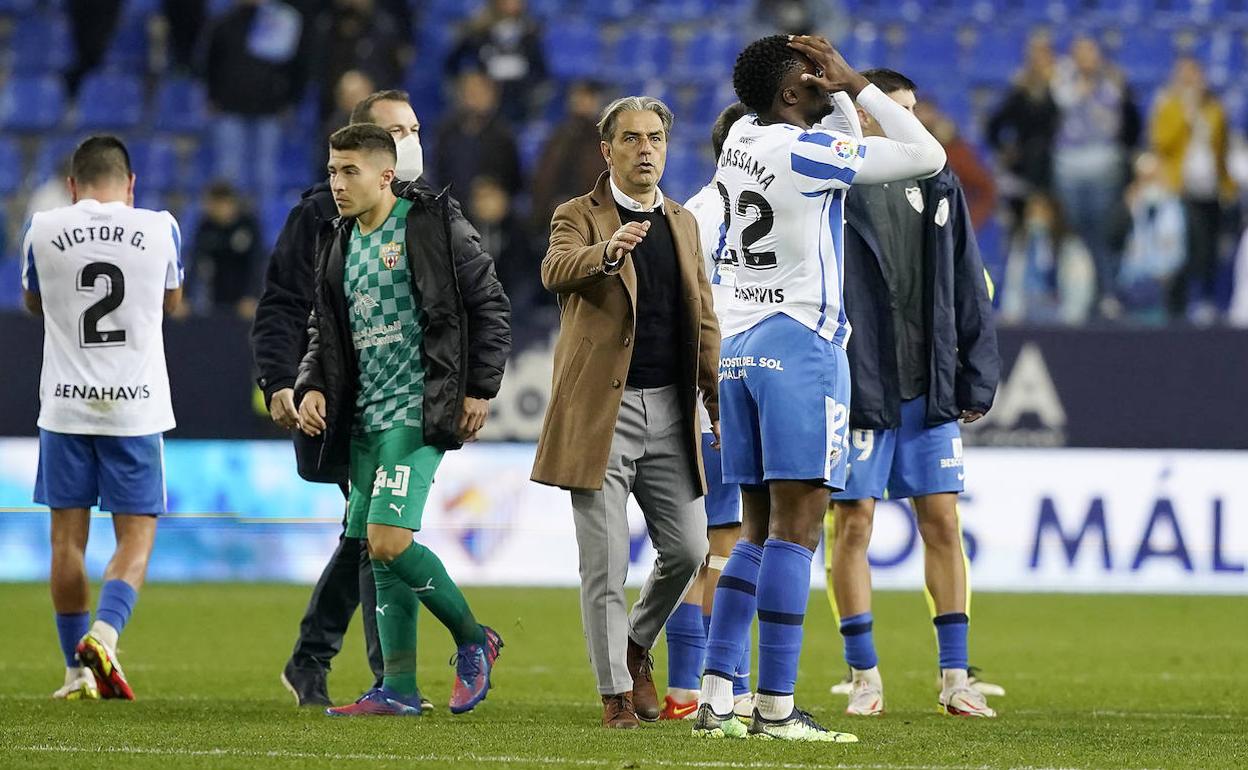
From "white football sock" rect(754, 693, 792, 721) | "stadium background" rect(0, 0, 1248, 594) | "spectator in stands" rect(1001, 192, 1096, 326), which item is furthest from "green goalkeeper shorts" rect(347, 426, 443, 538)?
"spectator in stands" rect(1001, 192, 1096, 326)

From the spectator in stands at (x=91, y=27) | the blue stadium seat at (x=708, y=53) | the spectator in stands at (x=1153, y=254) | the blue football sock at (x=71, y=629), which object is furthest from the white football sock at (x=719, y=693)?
the spectator in stands at (x=91, y=27)

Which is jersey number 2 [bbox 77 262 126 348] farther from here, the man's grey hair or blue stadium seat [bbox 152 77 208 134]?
blue stadium seat [bbox 152 77 208 134]

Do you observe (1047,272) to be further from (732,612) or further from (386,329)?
(732,612)

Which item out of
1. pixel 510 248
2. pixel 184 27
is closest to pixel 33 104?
pixel 184 27

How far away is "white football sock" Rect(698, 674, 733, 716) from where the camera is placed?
629cm

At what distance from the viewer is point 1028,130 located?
17.1m

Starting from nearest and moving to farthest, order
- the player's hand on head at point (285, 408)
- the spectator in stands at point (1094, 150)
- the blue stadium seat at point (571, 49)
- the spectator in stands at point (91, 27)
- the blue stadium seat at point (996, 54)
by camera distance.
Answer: the player's hand on head at point (285, 408) < the spectator in stands at point (1094, 150) < the spectator in stands at point (91, 27) < the blue stadium seat at point (571, 49) < the blue stadium seat at point (996, 54)

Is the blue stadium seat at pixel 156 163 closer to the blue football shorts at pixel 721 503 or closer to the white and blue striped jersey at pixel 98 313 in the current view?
the white and blue striped jersey at pixel 98 313

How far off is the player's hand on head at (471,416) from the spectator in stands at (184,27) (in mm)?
11909

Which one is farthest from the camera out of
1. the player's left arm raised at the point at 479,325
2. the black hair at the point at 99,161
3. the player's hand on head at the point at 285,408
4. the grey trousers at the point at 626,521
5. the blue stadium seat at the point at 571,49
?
the blue stadium seat at the point at 571,49

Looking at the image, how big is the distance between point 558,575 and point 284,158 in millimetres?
5891

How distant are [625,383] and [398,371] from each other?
35.2 inches

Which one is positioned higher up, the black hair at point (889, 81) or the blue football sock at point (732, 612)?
the black hair at point (889, 81)

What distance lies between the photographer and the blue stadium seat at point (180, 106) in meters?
18.4
